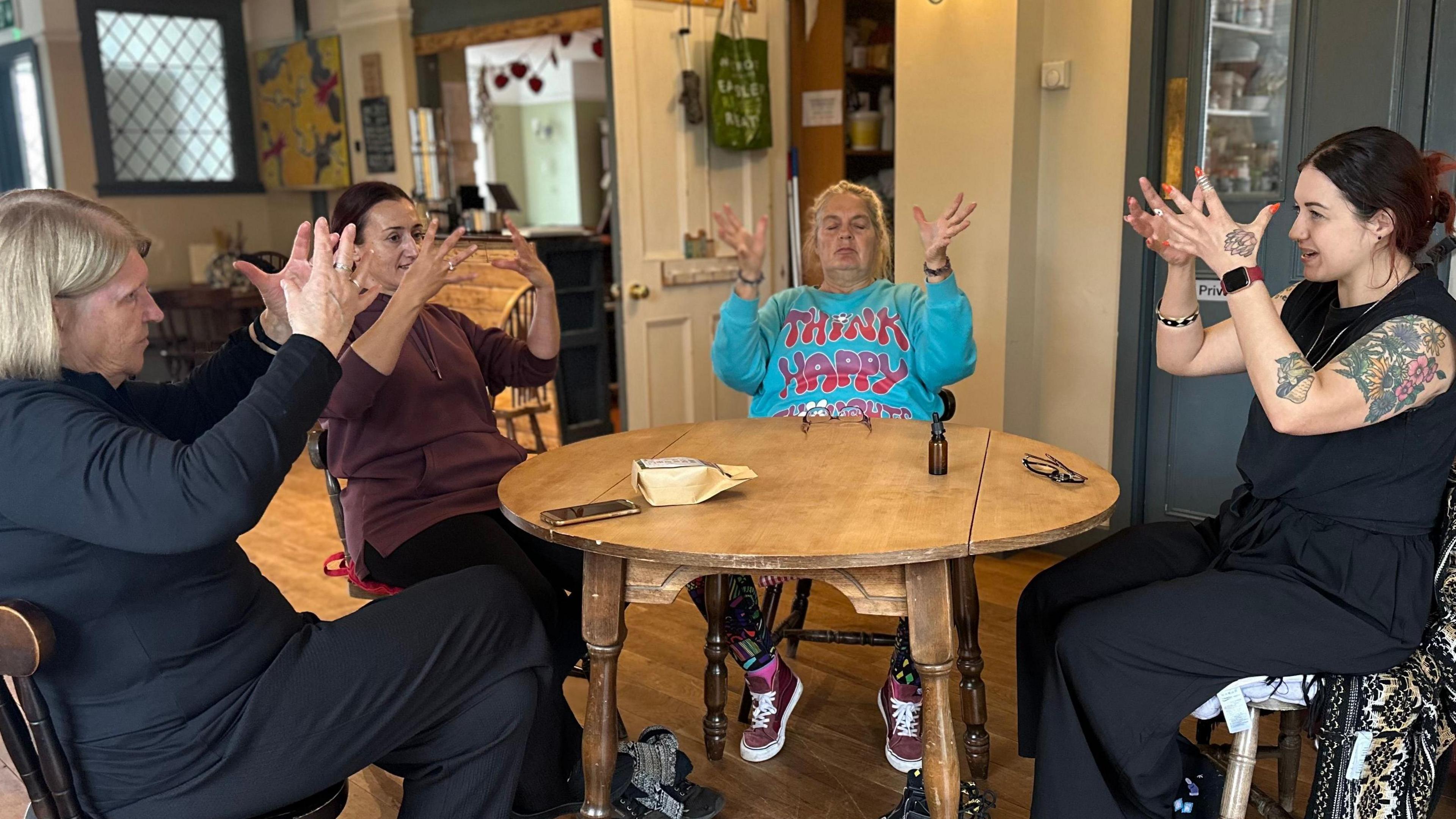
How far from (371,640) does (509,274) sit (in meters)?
3.46

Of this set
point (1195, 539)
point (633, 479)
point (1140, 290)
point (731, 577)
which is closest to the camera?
point (633, 479)

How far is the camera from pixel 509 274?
4910 millimetres

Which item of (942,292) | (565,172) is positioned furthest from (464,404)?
(565,172)

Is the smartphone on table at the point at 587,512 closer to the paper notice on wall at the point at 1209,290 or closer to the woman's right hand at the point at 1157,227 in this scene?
the woman's right hand at the point at 1157,227

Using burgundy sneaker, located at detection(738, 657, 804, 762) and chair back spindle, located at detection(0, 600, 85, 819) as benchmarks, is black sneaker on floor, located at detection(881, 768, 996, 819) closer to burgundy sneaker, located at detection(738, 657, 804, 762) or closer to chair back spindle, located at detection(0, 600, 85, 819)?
burgundy sneaker, located at detection(738, 657, 804, 762)

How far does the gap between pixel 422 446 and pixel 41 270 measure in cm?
95

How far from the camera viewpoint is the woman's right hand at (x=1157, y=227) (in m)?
1.98

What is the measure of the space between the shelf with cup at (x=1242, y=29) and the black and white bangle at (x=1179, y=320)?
1.44m

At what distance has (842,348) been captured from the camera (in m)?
2.78

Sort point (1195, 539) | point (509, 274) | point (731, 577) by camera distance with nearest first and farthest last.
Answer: point (1195, 539) < point (731, 577) < point (509, 274)

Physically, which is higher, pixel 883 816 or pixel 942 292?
pixel 942 292

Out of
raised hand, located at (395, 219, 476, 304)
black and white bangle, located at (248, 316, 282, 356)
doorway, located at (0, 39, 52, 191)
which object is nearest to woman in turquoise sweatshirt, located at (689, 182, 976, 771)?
raised hand, located at (395, 219, 476, 304)

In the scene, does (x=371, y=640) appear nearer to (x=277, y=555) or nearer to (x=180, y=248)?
(x=277, y=555)

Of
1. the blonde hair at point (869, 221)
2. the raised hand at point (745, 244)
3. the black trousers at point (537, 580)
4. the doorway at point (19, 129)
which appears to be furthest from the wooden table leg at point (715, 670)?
the doorway at point (19, 129)
